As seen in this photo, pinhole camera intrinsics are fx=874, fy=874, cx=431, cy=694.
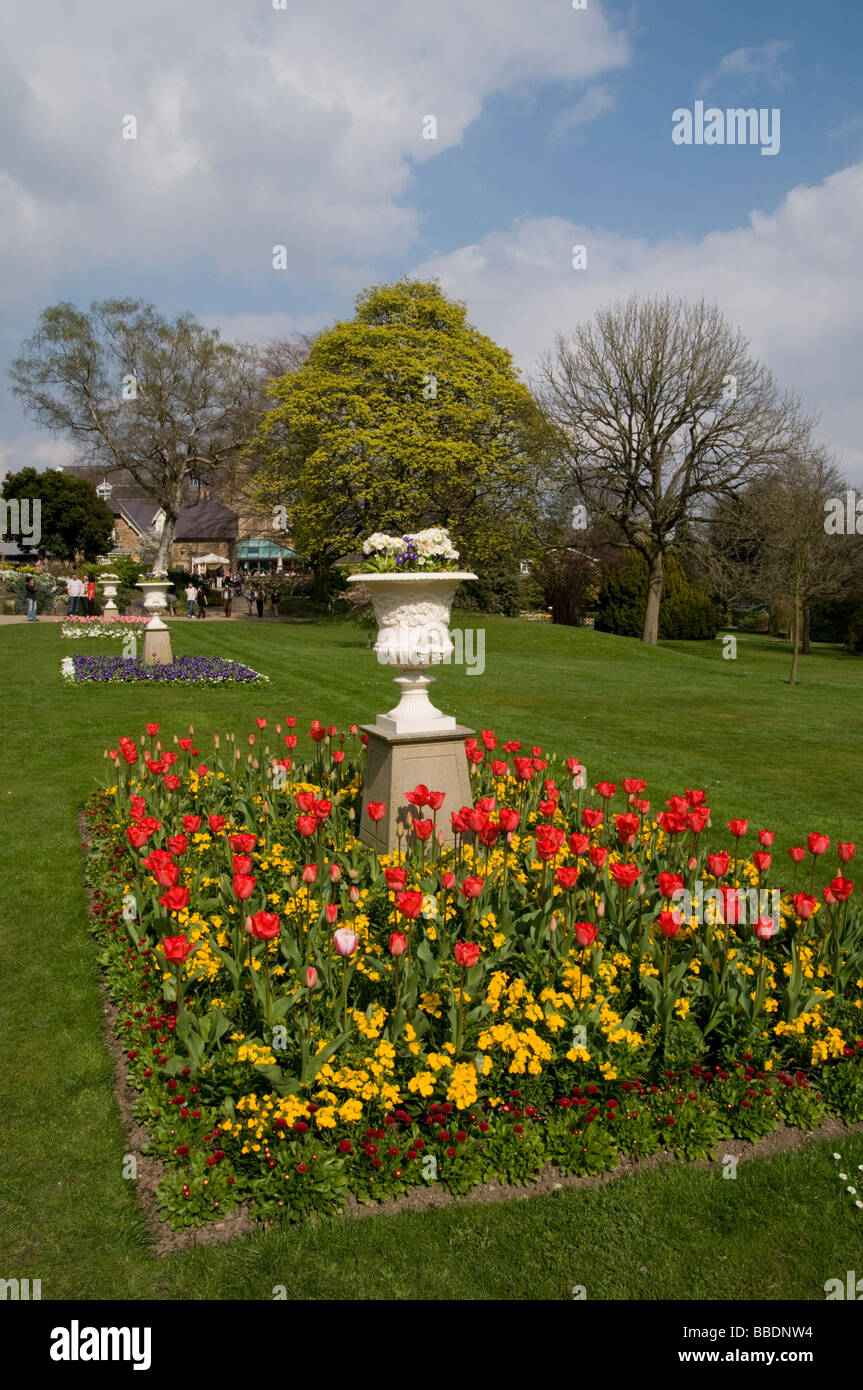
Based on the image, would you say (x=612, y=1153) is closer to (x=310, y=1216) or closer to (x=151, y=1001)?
(x=310, y=1216)

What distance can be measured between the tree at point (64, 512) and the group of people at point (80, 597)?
20054 millimetres

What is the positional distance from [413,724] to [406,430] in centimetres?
2517

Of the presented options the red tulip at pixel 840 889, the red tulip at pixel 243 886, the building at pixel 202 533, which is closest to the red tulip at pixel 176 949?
the red tulip at pixel 243 886

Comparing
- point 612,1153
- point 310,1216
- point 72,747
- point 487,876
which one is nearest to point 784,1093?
point 612,1153

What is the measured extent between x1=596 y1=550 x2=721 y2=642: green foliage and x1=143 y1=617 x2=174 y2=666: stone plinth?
22.1m

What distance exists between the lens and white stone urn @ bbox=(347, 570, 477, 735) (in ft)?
20.8

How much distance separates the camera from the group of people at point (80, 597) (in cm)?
3048

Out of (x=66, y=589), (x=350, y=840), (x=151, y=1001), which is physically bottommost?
(x=151, y=1001)

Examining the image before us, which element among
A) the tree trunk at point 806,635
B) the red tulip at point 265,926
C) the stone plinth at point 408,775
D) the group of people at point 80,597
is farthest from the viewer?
the tree trunk at point 806,635

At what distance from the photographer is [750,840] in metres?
7.57

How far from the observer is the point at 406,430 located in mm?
29750

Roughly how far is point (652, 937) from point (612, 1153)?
149 centimetres

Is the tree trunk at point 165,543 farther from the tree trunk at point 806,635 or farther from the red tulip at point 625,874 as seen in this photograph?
the red tulip at point 625,874

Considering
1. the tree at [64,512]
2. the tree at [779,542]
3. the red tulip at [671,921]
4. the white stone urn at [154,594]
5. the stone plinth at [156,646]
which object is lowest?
the red tulip at [671,921]
